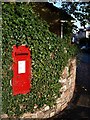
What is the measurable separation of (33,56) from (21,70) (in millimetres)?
432

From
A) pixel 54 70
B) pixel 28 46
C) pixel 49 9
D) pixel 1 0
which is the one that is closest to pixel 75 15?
pixel 49 9

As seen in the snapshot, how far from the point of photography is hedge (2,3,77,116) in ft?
20.8

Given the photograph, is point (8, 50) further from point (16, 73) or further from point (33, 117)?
point (33, 117)

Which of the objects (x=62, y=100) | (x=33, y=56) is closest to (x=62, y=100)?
(x=62, y=100)

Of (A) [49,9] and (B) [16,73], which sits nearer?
(B) [16,73]

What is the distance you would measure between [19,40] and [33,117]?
1941mm

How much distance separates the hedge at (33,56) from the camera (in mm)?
6339

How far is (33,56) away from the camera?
6941 millimetres

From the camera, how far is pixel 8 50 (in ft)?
20.8

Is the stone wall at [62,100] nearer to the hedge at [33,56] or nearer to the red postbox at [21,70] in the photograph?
the hedge at [33,56]

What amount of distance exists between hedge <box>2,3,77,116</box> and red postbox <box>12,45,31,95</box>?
0.39 ft

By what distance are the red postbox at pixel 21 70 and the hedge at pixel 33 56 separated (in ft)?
0.39

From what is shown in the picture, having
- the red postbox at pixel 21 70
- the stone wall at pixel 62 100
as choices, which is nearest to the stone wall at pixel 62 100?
the stone wall at pixel 62 100

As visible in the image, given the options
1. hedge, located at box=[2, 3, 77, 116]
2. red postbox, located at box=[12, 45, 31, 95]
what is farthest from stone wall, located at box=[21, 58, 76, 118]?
red postbox, located at box=[12, 45, 31, 95]
